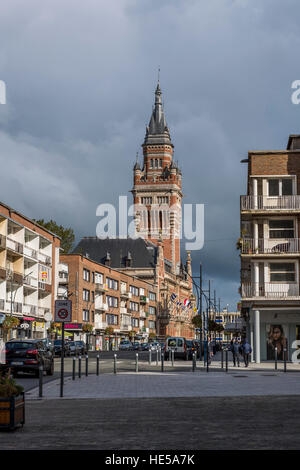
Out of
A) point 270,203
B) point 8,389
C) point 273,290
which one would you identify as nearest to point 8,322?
point 273,290

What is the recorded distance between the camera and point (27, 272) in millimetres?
73688

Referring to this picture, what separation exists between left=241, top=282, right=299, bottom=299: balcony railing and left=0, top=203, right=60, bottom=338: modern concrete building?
2551 centimetres

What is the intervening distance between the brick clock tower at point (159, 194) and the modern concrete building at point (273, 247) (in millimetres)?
107616

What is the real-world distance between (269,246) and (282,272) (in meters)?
1.83

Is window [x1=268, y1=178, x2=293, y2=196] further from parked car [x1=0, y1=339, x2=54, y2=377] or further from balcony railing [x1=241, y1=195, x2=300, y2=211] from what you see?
parked car [x1=0, y1=339, x2=54, y2=377]

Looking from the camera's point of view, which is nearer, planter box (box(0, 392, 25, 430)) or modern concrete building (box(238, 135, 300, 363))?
planter box (box(0, 392, 25, 430))

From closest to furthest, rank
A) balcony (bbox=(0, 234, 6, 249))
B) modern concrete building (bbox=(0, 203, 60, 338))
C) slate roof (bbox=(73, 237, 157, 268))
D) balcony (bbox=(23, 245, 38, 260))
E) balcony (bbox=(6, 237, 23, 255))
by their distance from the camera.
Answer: balcony (bbox=(0, 234, 6, 249))
balcony (bbox=(6, 237, 23, 255))
modern concrete building (bbox=(0, 203, 60, 338))
balcony (bbox=(23, 245, 38, 260))
slate roof (bbox=(73, 237, 157, 268))

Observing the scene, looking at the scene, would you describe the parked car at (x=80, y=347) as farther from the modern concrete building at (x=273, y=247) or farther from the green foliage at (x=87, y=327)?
the green foliage at (x=87, y=327)

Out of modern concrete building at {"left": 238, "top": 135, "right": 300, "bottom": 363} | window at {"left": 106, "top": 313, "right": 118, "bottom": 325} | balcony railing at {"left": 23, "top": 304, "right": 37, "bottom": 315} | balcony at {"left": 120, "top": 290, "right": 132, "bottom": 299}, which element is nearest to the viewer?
modern concrete building at {"left": 238, "top": 135, "right": 300, "bottom": 363}

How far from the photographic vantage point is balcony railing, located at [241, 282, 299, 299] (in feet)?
140

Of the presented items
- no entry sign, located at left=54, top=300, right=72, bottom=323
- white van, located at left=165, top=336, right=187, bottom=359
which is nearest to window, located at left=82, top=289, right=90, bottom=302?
white van, located at left=165, top=336, right=187, bottom=359

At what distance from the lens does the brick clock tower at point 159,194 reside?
512 ft

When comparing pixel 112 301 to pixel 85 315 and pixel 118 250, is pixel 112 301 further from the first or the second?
pixel 118 250

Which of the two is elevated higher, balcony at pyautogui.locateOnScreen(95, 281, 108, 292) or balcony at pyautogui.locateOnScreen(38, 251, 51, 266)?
balcony at pyautogui.locateOnScreen(38, 251, 51, 266)
